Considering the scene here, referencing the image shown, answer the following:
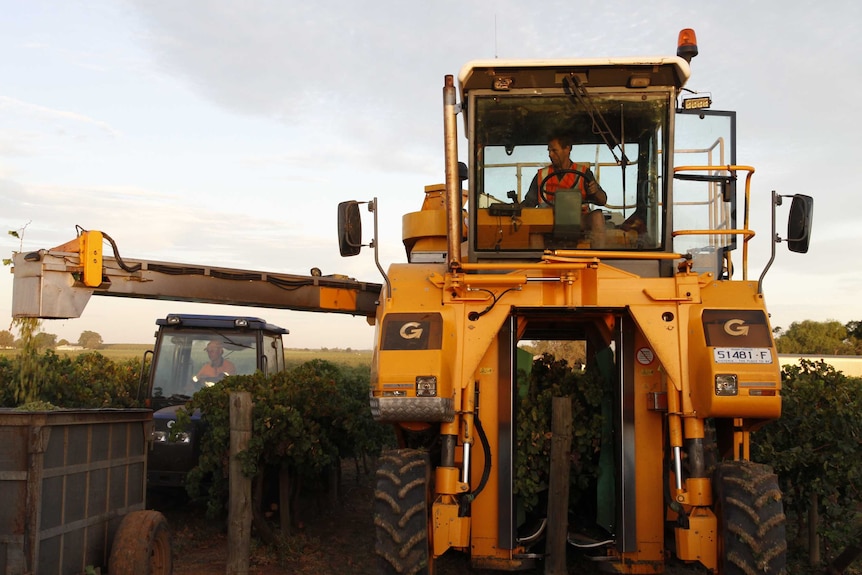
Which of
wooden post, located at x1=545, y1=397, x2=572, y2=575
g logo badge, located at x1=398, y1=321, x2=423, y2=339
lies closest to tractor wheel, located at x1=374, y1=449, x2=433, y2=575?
g logo badge, located at x1=398, y1=321, x2=423, y2=339

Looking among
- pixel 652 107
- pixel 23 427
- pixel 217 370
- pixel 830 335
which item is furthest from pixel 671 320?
pixel 830 335

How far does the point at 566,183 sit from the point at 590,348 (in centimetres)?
151

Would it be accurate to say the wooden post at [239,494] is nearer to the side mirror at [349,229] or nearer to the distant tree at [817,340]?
the side mirror at [349,229]

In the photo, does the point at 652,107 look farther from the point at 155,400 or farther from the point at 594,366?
the point at 155,400

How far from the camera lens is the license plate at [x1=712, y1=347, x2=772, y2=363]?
5656 millimetres

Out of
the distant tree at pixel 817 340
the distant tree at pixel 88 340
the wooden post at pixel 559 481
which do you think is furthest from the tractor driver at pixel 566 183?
the distant tree at pixel 817 340

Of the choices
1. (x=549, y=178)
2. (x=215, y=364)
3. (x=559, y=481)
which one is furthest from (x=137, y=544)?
(x=215, y=364)

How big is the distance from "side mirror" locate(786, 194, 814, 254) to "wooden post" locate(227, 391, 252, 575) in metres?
4.88

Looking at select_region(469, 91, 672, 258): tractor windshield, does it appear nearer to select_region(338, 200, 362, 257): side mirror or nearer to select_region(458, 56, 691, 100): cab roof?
select_region(458, 56, 691, 100): cab roof

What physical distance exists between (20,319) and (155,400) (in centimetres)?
412

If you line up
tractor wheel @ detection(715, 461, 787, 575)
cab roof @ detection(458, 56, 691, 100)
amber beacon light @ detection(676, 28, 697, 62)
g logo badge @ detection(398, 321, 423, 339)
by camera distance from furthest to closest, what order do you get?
amber beacon light @ detection(676, 28, 697, 62)
cab roof @ detection(458, 56, 691, 100)
g logo badge @ detection(398, 321, 423, 339)
tractor wheel @ detection(715, 461, 787, 575)

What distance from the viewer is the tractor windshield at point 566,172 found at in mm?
6770

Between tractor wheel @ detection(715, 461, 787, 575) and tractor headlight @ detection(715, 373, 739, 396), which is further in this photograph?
tractor headlight @ detection(715, 373, 739, 396)

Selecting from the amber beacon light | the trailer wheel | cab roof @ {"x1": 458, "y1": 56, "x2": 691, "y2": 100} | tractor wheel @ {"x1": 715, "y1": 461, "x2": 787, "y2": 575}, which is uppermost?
the amber beacon light
